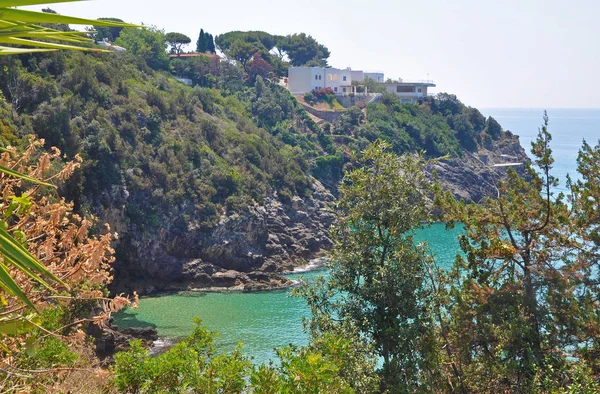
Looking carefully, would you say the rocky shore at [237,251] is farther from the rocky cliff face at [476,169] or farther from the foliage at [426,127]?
the rocky cliff face at [476,169]

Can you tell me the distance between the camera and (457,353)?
11.2 meters

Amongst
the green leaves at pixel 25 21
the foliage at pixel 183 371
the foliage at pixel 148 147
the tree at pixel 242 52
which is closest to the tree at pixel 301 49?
the tree at pixel 242 52

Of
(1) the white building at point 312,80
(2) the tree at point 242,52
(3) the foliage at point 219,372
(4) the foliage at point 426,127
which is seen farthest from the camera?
(1) the white building at point 312,80

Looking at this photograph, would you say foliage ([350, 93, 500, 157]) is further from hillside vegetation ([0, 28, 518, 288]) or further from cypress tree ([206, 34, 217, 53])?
cypress tree ([206, 34, 217, 53])

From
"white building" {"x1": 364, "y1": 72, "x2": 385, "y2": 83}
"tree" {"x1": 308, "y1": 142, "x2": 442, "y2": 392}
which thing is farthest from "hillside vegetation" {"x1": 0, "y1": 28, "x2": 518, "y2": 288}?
"white building" {"x1": 364, "y1": 72, "x2": 385, "y2": 83}

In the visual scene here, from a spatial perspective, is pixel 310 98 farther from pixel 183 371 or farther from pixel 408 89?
pixel 183 371

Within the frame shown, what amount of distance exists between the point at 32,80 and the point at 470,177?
1795 inches

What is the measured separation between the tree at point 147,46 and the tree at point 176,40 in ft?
20.5

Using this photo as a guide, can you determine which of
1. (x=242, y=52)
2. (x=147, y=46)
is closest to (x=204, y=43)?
(x=242, y=52)

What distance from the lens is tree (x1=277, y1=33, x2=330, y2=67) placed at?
278 feet

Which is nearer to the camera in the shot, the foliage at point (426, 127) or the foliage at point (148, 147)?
the foliage at point (148, 147)

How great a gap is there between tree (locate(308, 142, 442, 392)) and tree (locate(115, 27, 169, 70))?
53.3 metres

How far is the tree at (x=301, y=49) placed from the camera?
84812mm

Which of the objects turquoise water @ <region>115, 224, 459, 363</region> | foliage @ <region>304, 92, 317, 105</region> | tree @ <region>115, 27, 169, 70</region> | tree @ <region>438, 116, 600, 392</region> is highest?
tree @ <region>115, 27, 169, 70</region>
